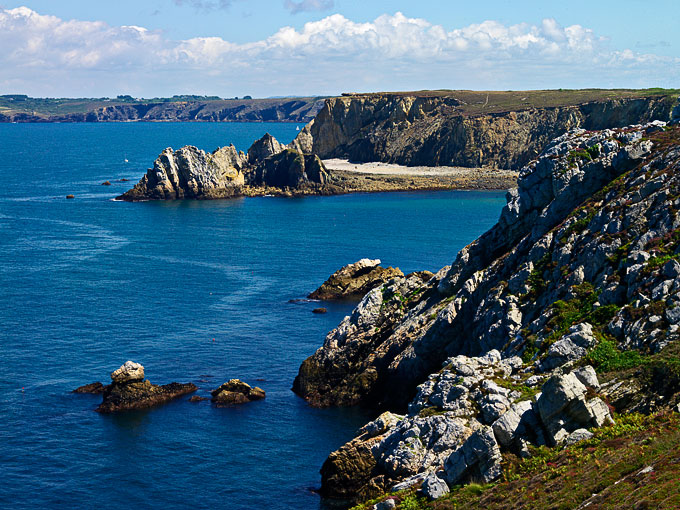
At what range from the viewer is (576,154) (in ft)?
201

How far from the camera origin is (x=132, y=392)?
2680 inches

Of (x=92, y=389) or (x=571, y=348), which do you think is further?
(x=92, y=389)

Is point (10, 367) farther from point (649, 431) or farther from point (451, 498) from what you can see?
point (649, 431)

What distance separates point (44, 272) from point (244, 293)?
32475 mm

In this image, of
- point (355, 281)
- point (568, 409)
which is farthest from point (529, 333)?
point (355, 281)

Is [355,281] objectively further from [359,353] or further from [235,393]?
[235,393]

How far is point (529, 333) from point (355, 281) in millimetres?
55989

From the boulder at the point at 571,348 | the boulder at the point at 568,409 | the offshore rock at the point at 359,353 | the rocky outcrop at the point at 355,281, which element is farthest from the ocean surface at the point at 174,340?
the boulder at the point at 568,409

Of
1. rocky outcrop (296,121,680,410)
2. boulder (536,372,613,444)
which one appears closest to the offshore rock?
rocky outcrop (296,121,680,410)

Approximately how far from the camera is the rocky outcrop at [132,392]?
2650 inches

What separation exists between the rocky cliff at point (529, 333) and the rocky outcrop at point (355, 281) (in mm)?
26791

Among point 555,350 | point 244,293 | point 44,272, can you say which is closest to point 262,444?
point 555,350

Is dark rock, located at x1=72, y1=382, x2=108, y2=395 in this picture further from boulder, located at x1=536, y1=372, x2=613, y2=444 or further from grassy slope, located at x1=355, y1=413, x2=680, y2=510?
boulder, located at x1=536, y1=372, x2=613, y2=444

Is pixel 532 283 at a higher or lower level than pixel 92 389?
higher
